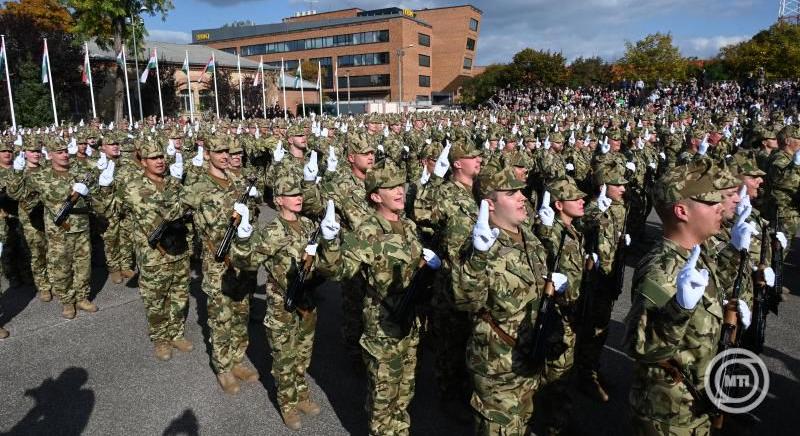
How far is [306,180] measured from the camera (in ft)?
20.2

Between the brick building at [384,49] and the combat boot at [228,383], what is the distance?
220 feet

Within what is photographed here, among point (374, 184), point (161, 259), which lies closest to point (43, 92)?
point (161, 259)

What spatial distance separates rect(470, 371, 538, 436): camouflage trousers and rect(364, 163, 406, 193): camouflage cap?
1.53 meters

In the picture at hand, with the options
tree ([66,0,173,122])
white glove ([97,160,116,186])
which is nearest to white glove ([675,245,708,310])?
white glove ([97,160,116,186])

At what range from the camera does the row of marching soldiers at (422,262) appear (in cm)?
282

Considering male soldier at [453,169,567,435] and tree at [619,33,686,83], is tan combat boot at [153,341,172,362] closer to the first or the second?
male soldier at [453,169,567,435]

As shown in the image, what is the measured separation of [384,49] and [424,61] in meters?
7.16

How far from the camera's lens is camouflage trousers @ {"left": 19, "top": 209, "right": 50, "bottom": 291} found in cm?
723

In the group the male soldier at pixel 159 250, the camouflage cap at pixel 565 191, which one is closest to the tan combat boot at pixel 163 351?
the male soldier at pixel 159 250

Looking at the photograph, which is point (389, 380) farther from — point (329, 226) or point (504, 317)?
point (329, 226)

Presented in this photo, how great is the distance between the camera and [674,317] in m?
2.39

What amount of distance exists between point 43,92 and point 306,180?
3295 cm

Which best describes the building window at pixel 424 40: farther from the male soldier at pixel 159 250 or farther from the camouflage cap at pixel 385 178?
the camouflage cap at pixel 385 178

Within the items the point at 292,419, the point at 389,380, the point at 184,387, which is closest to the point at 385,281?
the point at 389,380
